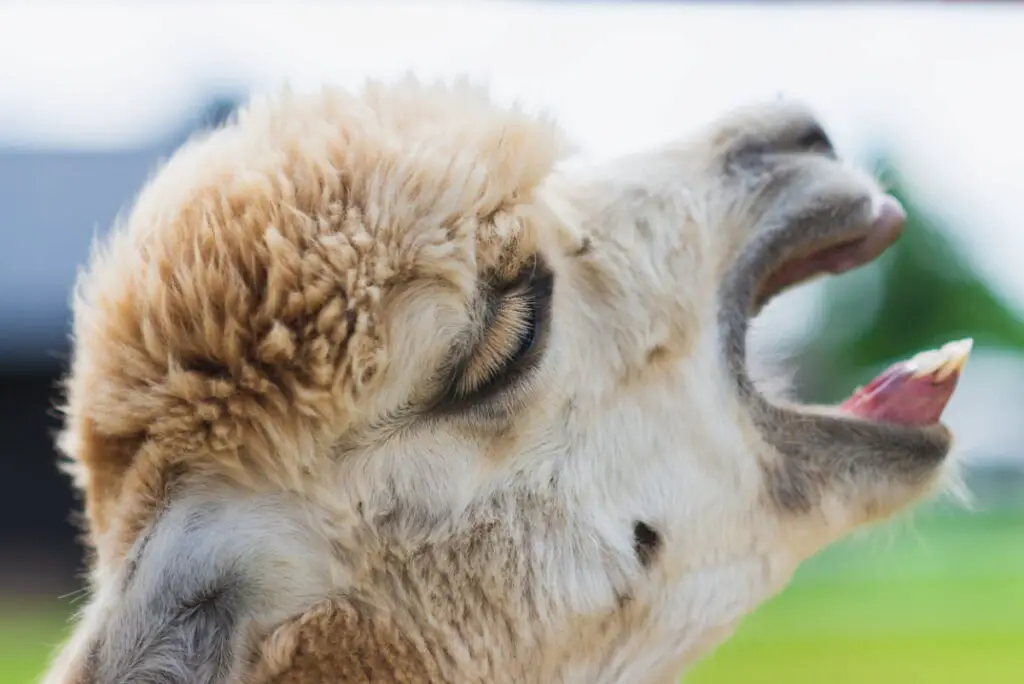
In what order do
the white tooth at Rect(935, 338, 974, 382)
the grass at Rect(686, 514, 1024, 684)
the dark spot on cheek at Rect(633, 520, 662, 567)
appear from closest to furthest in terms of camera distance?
1. the dark spot on cheek at Rect(633, 520, 662, 567)
2. the white tooth at Rect(935, 338, 974, 382)
3. the grass at Rect(686, 514, 1024, 684)

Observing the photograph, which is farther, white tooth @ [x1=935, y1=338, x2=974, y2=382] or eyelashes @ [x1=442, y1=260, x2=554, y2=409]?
white tooth @ [x1=935, y1=338, x2=974, y2=382]

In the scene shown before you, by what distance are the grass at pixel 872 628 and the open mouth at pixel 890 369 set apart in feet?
10.1

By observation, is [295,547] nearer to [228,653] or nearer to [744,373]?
[228,653]

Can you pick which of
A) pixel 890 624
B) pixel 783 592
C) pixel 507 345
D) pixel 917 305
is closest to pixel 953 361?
pixel 507 345

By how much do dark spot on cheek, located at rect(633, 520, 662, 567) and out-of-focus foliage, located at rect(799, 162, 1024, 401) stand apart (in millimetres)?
27027

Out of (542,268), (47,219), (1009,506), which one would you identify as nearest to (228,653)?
(542,268)

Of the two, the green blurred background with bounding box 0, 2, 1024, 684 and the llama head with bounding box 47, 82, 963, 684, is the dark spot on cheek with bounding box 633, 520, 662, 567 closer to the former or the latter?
the llama head with bounding box 47, 82, 963, 684

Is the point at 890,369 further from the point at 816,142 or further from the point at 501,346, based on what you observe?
the point at 501,346

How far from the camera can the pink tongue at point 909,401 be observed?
1.91 m

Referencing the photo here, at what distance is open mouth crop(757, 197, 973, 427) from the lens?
190 centimetres

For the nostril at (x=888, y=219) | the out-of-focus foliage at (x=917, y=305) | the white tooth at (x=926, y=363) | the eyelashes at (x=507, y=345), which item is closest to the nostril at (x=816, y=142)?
the nostril at (x=888, y=219)

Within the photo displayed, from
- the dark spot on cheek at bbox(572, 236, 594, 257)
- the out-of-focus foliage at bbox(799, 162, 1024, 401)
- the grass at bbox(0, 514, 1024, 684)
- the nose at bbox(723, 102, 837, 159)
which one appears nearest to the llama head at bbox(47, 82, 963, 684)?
the dark spot on cheek at bbox(572, 236, 594, 257)

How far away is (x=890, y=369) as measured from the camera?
1991 millimetres

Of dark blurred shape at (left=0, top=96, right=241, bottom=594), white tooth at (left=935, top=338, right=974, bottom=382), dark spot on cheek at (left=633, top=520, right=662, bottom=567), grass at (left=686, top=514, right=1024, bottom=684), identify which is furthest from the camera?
dark blurred shape at (left=0, top=96, right=241, bottom=594)
